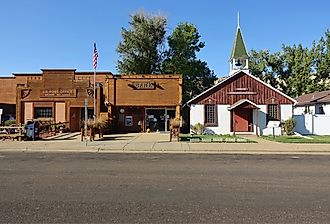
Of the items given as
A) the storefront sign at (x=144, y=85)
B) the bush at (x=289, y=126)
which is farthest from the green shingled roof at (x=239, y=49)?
the storefront sign at (x=144, y=85)

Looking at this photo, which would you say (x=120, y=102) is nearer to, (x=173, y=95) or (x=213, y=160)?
(x=173, y=95)

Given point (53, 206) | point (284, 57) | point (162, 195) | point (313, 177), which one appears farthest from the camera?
point (284, 57)

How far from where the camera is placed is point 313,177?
7492 mm

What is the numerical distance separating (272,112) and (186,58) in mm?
15886

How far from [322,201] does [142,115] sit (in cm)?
1970

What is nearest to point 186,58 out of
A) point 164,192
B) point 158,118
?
point 158,118

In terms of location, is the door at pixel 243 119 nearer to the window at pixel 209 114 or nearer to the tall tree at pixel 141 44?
the window at pixel 209 114

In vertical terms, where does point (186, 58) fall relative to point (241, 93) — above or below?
above

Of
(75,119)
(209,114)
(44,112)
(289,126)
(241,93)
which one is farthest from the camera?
(75,119)

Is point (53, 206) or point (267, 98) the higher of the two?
point (267, 98)

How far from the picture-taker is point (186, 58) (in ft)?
114

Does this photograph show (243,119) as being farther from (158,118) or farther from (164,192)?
(164,192)

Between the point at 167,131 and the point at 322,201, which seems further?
the point at 167,131

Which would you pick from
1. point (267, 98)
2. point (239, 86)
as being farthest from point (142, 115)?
point (267, 98)
